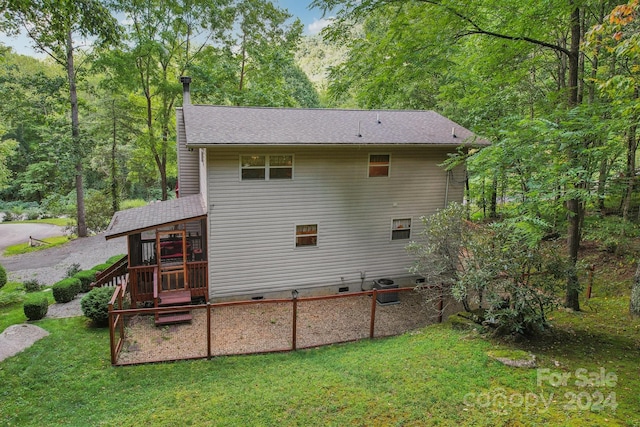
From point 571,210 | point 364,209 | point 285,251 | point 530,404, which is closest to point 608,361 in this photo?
point 530,404

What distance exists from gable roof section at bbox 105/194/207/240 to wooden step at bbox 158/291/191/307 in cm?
204

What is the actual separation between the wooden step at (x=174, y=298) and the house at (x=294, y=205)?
28 centimetres

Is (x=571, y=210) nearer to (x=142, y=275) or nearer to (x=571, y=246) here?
(x=571, y=246)

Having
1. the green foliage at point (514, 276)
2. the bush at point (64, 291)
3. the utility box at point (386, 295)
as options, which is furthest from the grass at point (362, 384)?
the bush at point (64, 291)

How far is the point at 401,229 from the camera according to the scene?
12.4 metres

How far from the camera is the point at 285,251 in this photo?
11.2 m

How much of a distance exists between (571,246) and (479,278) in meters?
2.99

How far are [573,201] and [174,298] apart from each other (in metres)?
10.2

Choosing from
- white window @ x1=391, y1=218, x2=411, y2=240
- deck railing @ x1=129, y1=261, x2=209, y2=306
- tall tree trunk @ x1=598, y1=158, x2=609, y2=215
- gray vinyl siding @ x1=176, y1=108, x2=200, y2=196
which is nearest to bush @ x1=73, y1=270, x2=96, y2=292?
deck railing @ x1=129, y1=261, x2=209, y2=306

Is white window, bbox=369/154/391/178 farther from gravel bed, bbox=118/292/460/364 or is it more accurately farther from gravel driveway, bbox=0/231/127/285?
gravel driveway, bbox=0/231/127/285

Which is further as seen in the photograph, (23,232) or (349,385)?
(23,232)

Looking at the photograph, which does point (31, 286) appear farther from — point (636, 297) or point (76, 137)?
point (636, 297)

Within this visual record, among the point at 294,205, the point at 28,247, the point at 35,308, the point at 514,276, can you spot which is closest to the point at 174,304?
the point at 35,308

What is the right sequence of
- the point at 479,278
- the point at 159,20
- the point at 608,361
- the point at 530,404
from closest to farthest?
1. the point at 530,404
2. the point at 608,361
3. the point at 479,278
4. the point at 159,20
